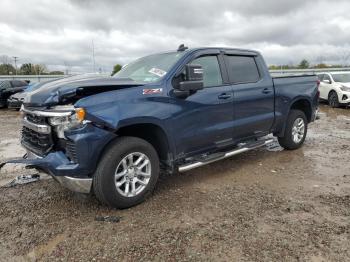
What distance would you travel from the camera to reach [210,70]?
15.3 ft

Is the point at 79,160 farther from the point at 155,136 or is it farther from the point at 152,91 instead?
the point at 152,91

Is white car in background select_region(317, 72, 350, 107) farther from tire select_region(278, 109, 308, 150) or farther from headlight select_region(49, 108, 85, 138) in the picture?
headlight select_region(49, 108, 85, 138)

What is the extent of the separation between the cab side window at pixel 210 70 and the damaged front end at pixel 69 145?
170 cm

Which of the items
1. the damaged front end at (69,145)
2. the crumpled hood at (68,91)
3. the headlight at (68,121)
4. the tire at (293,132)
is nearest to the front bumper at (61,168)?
the damaged front end at (69,145)

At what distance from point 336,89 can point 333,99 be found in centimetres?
45

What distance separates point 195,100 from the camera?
4.25 meters

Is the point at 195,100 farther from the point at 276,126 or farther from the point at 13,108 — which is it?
the point at 13,108

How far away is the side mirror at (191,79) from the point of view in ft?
12.9

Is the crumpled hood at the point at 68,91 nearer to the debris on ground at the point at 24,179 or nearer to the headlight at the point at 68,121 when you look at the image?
the headlight at the point at 68,121

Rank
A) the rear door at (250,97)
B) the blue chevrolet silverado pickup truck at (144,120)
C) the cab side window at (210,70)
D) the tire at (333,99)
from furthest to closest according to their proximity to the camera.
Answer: the tire at (333,99)
the rear door at (250,97)
the cab side window at (210,70)
the blue chevrolet silverado pickup truck at (144,120)

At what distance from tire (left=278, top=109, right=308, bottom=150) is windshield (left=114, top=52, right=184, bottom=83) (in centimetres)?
282

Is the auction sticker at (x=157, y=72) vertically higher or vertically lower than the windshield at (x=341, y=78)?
higher

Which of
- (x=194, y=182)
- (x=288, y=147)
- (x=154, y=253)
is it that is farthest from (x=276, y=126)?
(x=154, y=253)

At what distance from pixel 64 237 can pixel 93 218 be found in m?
0.45
